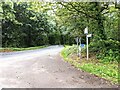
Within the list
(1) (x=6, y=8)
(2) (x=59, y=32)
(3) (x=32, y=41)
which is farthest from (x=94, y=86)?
(2) (x=59, y=32)

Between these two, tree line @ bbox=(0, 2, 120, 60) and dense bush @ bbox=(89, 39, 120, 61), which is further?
tree line @ bbox=(0, 2, 120, 60)

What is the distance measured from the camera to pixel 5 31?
26797 millimetres

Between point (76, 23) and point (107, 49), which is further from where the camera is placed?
point (76, 23)

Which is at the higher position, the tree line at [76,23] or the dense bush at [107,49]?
the tree line at [76,23]

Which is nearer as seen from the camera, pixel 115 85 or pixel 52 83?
pixel 115 85

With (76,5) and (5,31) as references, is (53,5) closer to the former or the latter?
(76,5)

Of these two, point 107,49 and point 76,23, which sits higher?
point 76,23

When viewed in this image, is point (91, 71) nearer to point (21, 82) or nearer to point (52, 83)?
point (52, 83)

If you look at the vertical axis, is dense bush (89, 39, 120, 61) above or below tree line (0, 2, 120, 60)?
below

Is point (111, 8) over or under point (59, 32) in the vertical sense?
over

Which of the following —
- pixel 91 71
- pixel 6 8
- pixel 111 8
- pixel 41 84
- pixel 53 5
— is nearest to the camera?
pixel 41 84

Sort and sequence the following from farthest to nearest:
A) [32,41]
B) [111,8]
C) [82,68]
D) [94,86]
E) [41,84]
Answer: [32,41], [111,8], [82,68], [41,84], [94,86]

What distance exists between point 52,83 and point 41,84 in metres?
0.35

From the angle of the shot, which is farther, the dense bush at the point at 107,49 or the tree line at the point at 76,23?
the tree line at the point at 76,23
